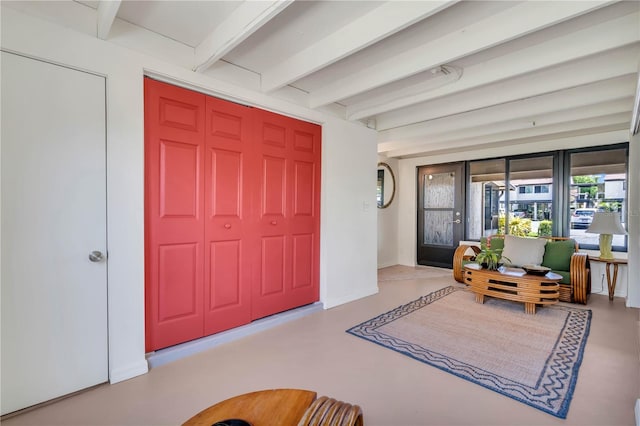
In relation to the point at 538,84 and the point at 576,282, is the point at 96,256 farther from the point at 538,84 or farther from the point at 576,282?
the point at 576,282

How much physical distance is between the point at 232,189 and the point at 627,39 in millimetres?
3181

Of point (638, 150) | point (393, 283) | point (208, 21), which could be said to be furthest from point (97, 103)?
point (638, 150)

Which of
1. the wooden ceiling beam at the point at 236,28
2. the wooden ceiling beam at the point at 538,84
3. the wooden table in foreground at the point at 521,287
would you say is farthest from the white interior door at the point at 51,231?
the wooden table in foreground at the point at 521,287

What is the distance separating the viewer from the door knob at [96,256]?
2002 millimetres

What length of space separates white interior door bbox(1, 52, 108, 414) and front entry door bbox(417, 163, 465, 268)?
5724 mm

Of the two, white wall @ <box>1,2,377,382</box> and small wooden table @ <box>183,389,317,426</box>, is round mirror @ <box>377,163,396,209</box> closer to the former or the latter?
white wall @ <box>1,2,377,382</box>

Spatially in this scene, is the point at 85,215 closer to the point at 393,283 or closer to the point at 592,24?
the point at 592,24

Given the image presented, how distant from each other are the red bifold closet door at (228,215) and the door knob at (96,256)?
30.3 inches

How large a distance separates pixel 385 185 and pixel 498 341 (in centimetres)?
412

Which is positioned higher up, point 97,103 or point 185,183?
point 97,103

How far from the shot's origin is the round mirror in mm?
6369

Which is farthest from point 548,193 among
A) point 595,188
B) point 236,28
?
point 236,28

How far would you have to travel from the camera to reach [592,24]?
2.14 m

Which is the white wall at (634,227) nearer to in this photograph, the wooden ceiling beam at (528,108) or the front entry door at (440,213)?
the wooden ceiling beam at (528,108)
